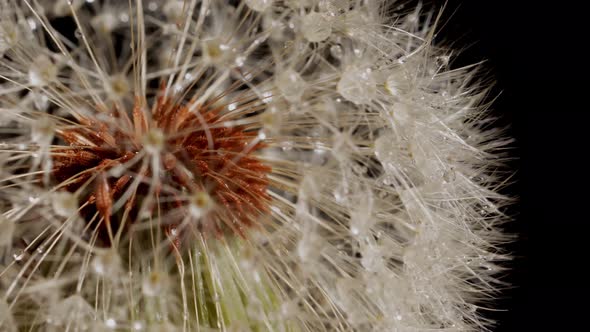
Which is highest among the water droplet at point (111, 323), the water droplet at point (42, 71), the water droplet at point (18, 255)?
the water droplet at point (42, 71)

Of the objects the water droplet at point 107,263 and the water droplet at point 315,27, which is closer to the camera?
the water droplet at point 107,263

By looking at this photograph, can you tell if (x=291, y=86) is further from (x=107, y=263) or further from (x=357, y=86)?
(x=107, y=263)

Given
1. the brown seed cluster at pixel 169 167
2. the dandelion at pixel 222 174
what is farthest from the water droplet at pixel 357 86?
the brown seed cluster at pixel 169 167

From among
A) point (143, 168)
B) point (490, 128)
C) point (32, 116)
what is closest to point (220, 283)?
point (143, 168)

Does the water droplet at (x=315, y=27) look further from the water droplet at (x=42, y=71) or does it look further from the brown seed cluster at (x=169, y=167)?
the water droplet at (x=42, y=71)

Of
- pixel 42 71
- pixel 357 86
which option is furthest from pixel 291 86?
pixel 42 71

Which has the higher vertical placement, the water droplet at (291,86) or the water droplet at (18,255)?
the water droplet at (291,86)

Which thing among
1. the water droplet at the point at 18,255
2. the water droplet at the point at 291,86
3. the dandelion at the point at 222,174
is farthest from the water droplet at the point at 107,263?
the water droplet at the point at 291,86

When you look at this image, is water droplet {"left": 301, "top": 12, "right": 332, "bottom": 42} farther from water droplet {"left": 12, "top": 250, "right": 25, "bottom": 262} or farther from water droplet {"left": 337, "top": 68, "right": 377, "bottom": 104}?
water droplet {"left": 12, "top": 250, "right": 25, "bottom": 262}

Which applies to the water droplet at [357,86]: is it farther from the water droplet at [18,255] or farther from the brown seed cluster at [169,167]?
the water droplet at [18,255]
